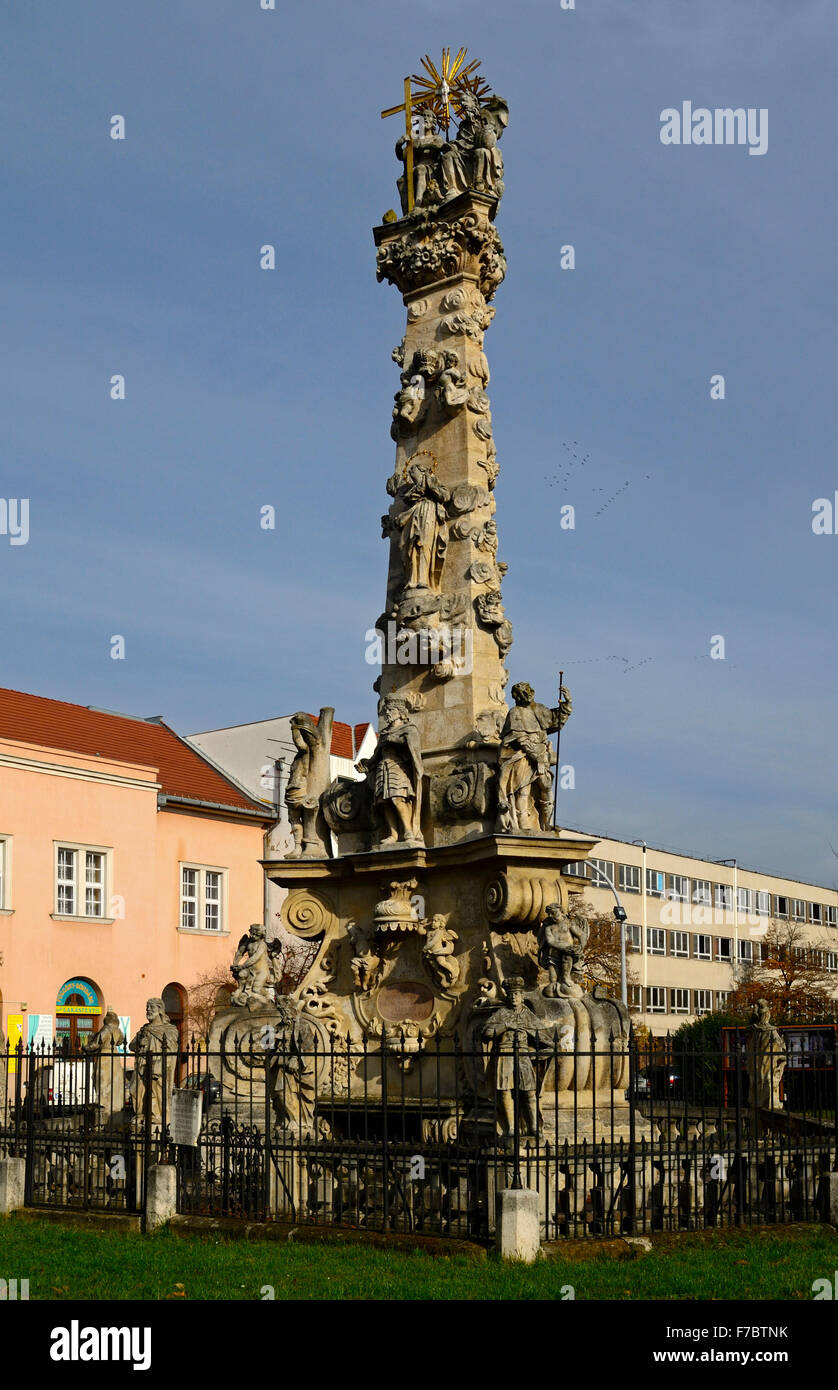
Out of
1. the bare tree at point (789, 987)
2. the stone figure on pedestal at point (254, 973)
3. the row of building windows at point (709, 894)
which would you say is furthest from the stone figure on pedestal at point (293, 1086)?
the row of building windows at point (709, 894)

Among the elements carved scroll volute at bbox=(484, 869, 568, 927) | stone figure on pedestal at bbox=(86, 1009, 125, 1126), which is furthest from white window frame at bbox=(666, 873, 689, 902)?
carved scroll volute at bbox=(484, 869, 568, 927)

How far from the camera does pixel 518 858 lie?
15.7 metres

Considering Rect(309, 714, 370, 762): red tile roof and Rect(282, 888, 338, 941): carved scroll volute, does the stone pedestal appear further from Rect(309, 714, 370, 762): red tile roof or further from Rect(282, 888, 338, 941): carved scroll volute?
Rect(309, 714, 370, 762): red tile roof

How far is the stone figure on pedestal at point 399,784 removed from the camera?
54.3ft

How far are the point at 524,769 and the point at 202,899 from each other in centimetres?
2676

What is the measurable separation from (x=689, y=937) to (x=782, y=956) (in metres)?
15.2

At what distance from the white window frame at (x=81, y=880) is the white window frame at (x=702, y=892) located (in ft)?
130

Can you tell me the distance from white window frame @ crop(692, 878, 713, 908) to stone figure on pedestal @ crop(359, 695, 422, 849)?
56.9m

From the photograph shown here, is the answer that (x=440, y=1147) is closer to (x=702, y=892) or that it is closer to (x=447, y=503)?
(x=447, y=503)

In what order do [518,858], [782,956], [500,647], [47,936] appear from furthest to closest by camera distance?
[782,956]
[47,936]
[500,647]
[518,858]

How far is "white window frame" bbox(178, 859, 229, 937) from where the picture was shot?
40.6m
